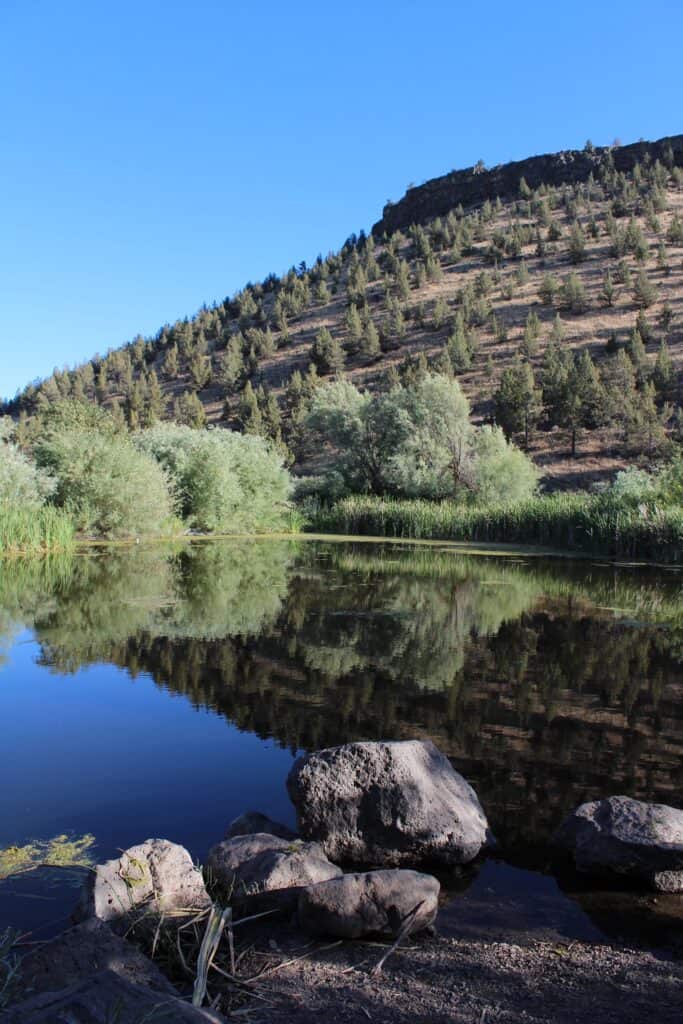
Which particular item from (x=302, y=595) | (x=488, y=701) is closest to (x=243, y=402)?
(x=302, y=595)

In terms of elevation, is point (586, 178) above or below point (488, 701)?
above

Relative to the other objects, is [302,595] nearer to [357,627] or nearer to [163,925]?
[357,627]

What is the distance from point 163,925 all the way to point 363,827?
1.51 m

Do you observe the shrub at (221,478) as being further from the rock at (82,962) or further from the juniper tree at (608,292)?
the juniper tree at (608,292)

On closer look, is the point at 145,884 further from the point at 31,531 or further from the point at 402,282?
the point at 402,282

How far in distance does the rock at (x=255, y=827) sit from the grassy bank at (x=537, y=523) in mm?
19689

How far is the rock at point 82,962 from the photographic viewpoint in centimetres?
263

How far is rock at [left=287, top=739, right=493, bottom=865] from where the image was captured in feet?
14.9

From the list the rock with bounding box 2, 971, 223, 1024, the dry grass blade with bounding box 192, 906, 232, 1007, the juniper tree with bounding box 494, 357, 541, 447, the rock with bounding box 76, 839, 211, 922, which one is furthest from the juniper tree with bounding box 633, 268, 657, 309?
the rock with bounding box 2, 971, 223, 1024

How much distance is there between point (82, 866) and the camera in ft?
13.9

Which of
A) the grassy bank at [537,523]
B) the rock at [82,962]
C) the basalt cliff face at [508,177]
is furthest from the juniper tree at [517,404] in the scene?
the basalt cliff face at [508,177]

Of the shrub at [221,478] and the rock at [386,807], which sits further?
the shrub at [221,478]

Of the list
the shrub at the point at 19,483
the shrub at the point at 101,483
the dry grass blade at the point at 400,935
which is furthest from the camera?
the shrub at the point at 101,483

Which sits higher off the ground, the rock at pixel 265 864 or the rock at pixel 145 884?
the rock at pixel 145 884
